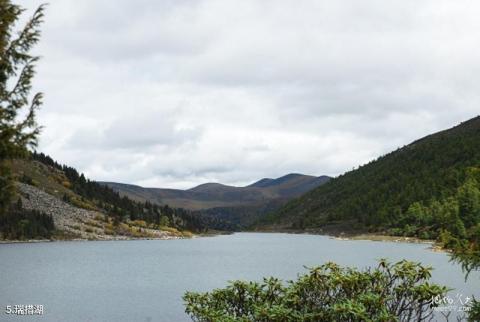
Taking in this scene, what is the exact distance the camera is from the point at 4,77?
22.5 meters

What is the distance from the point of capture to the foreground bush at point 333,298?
1947 centimetres

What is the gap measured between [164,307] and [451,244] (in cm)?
3793

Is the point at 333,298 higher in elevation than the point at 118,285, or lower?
higher

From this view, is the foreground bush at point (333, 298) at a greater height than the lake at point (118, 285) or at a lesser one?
greater

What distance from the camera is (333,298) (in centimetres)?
2144

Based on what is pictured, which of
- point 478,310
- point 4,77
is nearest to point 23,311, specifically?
point 4,77

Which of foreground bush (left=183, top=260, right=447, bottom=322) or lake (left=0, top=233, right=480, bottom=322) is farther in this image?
lake (left=0, top=233, right=480, bottom=322)

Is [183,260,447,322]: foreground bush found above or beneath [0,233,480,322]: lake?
above

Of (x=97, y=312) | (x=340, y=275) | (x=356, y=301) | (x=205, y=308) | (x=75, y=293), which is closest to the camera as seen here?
(x=356, y=301)

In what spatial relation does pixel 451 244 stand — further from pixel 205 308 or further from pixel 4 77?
pixel 4 77

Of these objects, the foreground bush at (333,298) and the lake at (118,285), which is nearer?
the foreground bush at (333,298)

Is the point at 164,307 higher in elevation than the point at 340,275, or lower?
lower

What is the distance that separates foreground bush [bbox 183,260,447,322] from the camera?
1947 cm

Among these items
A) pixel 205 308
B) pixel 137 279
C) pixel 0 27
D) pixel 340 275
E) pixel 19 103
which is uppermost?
pixel 0 27
